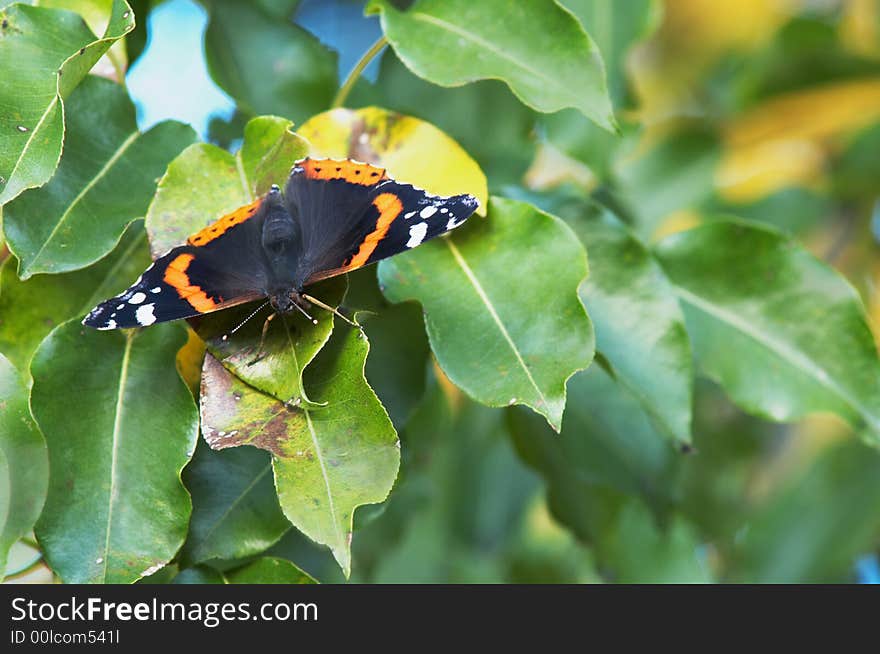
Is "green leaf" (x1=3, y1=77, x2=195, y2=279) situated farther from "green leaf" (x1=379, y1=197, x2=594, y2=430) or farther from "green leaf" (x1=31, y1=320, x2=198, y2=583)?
"green leaf" (x1=379, y1=197, x2=594, y2=430)

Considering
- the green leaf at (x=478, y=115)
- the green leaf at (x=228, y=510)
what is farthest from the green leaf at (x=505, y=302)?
the green leaf at (x=478, y=115)

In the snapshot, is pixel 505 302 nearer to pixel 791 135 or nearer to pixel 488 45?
pixel 488 45

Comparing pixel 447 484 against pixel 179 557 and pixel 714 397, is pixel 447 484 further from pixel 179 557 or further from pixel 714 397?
pixel 179 557

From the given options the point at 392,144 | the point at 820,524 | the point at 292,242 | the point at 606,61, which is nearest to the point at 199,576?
the point at 292,242

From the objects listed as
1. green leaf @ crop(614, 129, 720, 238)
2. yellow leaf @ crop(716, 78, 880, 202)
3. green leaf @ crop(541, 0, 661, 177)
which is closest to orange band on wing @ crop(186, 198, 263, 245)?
green leaf @ crop(541, 0, 661, 177)
